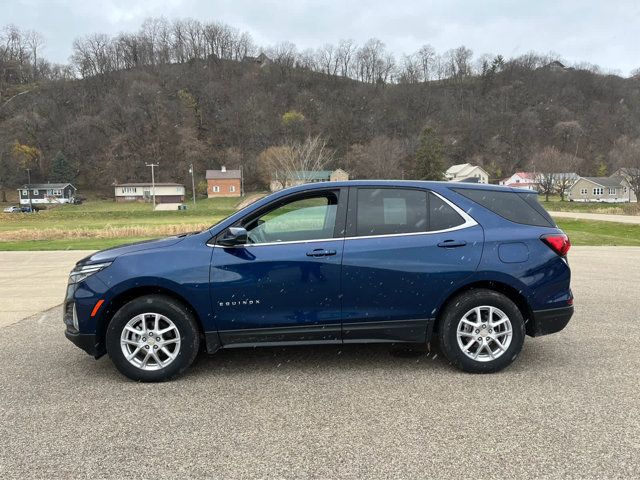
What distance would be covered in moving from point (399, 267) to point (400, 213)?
527 millimetres

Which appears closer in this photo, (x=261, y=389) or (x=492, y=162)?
(x=261, y=389)

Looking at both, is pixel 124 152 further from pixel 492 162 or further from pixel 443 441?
pixel 443 441

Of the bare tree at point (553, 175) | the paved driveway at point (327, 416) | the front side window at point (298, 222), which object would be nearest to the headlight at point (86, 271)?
the paved driveway at point (327, 416)

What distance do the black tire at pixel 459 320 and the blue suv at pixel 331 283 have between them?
0.04 feet

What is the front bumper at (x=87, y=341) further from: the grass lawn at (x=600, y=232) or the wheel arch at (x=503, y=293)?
the grass lawn at (x=600, y=232)

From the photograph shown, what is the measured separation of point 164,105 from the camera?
11194 cm

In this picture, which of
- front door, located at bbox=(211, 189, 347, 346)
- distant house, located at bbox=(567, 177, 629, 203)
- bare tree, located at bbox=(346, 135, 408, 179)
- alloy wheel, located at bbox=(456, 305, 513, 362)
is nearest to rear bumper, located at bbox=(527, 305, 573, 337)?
alloy wheel, located at bbox=(456, 305, 513, 362)

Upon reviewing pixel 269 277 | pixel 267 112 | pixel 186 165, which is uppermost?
pixel 267 112

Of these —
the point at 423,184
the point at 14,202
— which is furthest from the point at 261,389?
the point at 14,202

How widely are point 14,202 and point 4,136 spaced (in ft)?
80.0

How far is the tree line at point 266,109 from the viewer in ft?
343

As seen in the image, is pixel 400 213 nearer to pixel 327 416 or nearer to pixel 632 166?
pixel 327 416

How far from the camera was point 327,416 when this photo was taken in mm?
3455

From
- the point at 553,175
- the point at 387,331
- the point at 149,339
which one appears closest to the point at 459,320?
the point at 387,331
